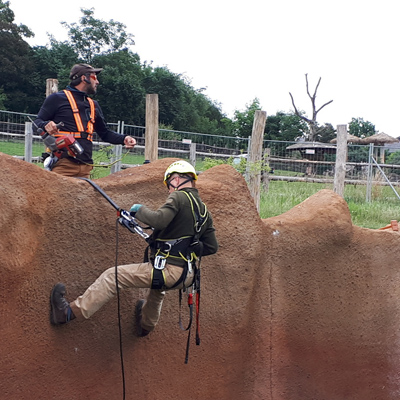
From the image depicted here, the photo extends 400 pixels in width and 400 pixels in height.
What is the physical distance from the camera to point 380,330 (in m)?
5.27

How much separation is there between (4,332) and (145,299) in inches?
43.6

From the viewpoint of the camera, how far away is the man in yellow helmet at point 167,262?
152 inches

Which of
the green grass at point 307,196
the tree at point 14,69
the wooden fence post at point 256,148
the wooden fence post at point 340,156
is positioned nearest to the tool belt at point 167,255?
the wooden fence post at point 256,148

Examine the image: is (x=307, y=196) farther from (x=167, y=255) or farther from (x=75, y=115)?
(x=167, y=255)

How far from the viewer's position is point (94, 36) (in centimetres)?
3644

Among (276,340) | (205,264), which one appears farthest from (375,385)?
(205,264)

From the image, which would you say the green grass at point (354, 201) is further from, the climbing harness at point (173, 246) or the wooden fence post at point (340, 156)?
the climbing harness at point (173, 246)

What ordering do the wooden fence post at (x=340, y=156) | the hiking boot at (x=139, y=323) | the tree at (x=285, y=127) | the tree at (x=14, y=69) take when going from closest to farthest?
the hiking boot at (x=139, y=323) → the wooden fence post at (x=340, y=156) → the tree at (x=14, y=69) → the tree at (x=285, y=127)

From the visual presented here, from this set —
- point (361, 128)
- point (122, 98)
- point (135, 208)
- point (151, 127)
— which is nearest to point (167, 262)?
point (135, 208)

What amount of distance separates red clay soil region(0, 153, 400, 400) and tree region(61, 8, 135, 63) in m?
32.5

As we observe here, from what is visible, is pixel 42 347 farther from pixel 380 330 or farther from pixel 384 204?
pixel 384 204

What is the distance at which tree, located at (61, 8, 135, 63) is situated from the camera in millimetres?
35938

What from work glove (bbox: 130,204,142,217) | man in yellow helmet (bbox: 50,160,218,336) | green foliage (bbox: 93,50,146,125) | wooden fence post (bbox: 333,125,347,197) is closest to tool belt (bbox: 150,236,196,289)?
man in yellow helmet (bbox: 50,160,218,336)

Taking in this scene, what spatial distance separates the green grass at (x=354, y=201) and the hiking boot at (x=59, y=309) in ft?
20.1
